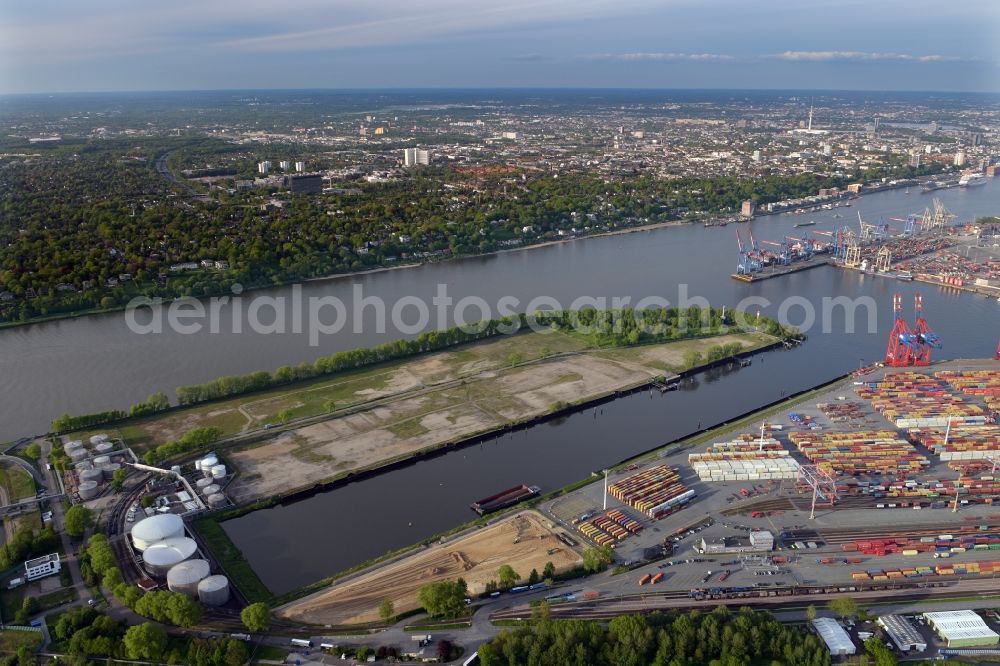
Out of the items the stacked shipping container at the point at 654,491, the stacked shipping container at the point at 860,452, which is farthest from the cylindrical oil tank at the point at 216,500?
the stacked shipping container at the point at 860,452

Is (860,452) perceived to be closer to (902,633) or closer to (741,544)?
(741,544)

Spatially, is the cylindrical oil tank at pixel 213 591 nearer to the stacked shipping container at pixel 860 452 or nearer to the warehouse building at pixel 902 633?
the warehouse building at pixel 902 633

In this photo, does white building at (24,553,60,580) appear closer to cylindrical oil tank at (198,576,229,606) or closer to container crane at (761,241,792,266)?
cylindrical oil tank at (198,576,229,606)

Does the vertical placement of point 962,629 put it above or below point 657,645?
below

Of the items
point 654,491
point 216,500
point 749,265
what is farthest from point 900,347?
point 216,500

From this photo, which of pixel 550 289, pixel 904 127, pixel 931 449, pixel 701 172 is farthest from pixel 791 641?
pixel 904 127

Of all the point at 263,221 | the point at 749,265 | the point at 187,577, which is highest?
the point at 263,221

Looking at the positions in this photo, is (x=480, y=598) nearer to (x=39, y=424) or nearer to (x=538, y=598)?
(x=538, y=598)
